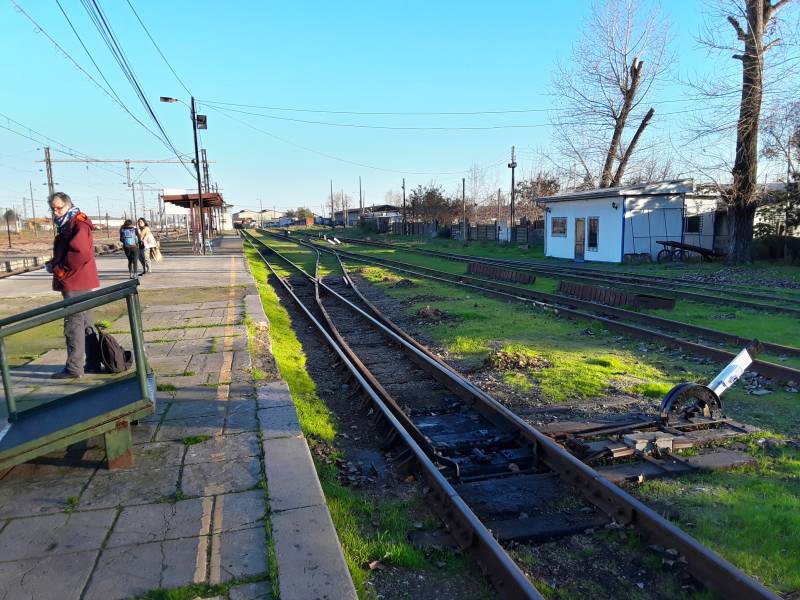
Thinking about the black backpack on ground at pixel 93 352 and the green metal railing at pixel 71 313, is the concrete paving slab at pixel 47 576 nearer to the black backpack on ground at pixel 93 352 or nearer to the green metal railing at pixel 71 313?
the green metal railing at pixel 71 313

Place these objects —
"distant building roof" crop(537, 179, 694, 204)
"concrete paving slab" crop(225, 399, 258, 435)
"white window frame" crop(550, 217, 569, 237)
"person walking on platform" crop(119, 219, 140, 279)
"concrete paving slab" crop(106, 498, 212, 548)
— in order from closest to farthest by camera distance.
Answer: "concrete paving slab" crop(106, 498, 212, 548)
"concrete paving slab" crop(225, 399, 258, 435)
"person walking on platform" crop(119, 219, 140, 279)
"distant building roof" crop(537, 179, 694, 204)
"white window frame" crop(550, 217, 569, 237)

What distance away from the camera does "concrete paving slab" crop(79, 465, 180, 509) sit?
3.94 metres

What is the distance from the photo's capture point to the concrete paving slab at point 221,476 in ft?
13.4

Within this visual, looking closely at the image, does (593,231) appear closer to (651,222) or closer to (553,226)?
(651,222)

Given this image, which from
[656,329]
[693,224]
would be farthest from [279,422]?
[693,224]

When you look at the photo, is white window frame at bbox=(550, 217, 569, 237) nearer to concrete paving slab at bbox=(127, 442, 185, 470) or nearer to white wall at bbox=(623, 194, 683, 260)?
white wall at bbox=(623, 194, 683, 260)

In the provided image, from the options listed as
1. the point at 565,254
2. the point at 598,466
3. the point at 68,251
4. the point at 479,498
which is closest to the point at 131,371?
the point at 68,251

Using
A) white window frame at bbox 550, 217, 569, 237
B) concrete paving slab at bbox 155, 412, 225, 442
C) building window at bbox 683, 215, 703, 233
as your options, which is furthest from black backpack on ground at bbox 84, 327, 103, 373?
building window at bbox 683, 215, 703, 233

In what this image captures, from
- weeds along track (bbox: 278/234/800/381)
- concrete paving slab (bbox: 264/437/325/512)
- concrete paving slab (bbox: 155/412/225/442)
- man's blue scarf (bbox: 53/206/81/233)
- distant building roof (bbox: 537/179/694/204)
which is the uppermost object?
distant building roof (bbox: 537/179/694/204)

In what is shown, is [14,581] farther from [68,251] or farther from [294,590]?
[68,251]

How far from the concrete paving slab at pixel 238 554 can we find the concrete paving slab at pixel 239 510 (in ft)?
0.25

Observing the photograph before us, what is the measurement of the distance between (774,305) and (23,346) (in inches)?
581

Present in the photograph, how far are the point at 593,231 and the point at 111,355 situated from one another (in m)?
25.5

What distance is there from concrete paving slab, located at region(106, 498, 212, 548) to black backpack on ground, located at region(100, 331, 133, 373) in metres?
3.14
